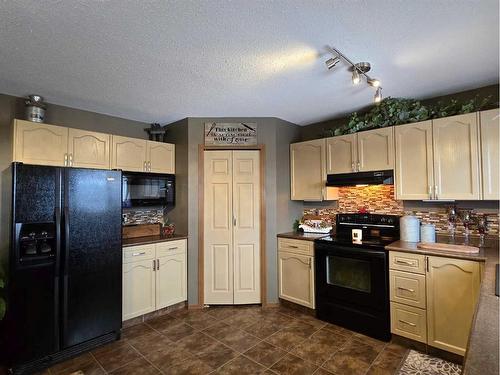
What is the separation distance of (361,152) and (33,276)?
3288 millimetres

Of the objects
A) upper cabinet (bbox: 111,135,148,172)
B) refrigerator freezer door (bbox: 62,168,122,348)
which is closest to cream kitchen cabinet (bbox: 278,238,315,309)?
refrigerator freezer door (bbox: 62,168,122,348)

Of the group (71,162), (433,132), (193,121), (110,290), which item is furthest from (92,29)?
(433,132)

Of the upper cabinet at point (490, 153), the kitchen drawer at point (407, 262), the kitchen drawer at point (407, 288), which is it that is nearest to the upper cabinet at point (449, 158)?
the upper cabinet at point (490, 153)

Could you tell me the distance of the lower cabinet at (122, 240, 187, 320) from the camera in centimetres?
275

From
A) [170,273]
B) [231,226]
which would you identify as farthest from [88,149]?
[231,226]

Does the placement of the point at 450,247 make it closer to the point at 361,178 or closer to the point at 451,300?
the point at 451,300

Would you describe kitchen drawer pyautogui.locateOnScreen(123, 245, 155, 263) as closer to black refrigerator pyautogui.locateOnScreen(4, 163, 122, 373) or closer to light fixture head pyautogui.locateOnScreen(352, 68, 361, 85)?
black refrigerator pyautogui.locateOnScreen(4, 163, 122, 373)

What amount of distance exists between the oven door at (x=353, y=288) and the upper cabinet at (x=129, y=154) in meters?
2.28

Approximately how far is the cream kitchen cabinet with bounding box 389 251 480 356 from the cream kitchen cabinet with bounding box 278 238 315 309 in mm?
845

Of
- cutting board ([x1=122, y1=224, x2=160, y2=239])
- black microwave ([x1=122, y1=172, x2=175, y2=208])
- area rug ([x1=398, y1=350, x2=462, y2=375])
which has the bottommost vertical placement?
area rug ([x1=398, y1=350, x2=462, y2=375])

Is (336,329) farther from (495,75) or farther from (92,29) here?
(92,29)

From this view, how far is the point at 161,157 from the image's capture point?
3.33 m

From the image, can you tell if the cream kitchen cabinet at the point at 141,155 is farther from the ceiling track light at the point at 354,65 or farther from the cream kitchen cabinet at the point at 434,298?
the cream kitchen cabinet at the point at 434,298

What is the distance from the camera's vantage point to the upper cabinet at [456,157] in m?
2.28
